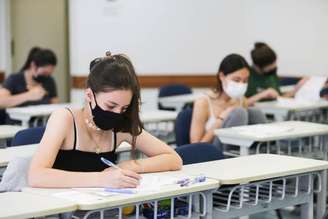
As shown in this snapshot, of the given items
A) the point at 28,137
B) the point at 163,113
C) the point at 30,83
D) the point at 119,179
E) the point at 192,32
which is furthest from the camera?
the point at 192,32

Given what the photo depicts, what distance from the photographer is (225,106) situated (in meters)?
4.32

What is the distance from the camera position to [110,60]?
98.7 inches

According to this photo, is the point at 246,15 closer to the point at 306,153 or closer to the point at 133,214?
the point at 306,153

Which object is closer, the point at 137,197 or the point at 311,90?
the point at 137,197

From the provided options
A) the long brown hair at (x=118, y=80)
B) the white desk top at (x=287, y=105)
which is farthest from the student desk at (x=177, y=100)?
the long brown hair at (x=118, y=80)

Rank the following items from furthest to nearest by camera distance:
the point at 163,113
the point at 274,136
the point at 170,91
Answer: the point at 170,91
the point at 163,113
the point at 274,136

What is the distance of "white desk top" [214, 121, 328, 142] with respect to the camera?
12.1ft

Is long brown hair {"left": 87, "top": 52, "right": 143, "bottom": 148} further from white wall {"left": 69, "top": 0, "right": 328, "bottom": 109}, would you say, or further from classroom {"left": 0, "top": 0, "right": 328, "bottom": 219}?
white wall {"left": 69, "top": 0, "right": 328, "bottom": 109}

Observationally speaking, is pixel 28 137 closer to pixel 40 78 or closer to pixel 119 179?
pixel 119 179

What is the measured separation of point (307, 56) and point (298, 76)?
0.26 m

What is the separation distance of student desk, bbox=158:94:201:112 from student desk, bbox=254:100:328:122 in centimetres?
83

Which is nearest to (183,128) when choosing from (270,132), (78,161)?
(270,132)

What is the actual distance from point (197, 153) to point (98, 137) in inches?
24.9

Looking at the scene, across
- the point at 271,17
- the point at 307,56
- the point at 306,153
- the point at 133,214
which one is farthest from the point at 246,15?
the point at 133,214
